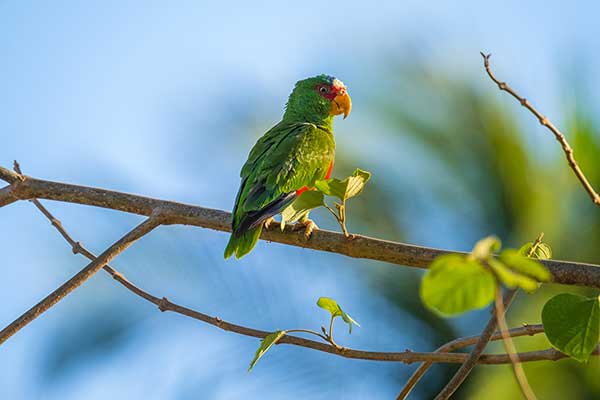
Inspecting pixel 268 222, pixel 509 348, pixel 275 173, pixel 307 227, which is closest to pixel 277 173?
pixel 275 173

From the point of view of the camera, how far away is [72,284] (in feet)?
8.33

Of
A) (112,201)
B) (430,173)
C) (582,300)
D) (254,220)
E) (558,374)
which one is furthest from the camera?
(430,173)

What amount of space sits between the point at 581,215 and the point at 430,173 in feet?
4.93

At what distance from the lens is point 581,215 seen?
7.88m

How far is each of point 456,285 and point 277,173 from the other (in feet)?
7.54

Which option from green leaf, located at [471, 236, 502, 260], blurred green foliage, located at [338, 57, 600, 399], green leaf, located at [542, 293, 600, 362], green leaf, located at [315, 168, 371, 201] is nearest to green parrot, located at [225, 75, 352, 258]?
green leaf, located at [315, 168, 371, 201]

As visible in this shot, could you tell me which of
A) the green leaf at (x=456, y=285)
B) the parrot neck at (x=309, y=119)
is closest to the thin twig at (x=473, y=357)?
the green leaf at (x=456, y=285)

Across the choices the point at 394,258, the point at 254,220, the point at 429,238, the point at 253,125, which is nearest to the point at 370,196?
the point at 429,238

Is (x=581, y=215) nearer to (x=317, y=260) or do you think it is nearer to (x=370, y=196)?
(x=370, y=196)

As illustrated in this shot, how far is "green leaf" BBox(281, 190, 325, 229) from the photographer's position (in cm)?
239

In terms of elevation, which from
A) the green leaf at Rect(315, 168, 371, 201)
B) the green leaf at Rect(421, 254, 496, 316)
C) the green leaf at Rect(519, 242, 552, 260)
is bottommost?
the green leaf at Rect(421, 254, 496, 316)

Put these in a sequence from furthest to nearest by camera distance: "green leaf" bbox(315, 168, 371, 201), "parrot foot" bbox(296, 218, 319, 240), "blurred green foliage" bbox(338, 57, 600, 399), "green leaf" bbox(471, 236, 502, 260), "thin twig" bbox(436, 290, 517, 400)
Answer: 1. "blurred green foliage" bbox(338, 57, 600, 399)
2. "parrot foot" bbox(296, 218, 319, 240)
3. "green leaf" bbox(315, 168, 371, 201)
4. "thin twig" bbox(436, 290, 517, 400)
5. "green leaf" bbox(471, 236, 502, 260)

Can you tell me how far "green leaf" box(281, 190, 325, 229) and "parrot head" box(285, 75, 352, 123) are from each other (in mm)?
2235

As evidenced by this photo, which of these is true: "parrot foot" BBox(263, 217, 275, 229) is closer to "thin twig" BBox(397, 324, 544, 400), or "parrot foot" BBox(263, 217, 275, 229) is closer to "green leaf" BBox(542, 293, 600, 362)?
"thin twig" BBox(397, 324, 544, 400)
